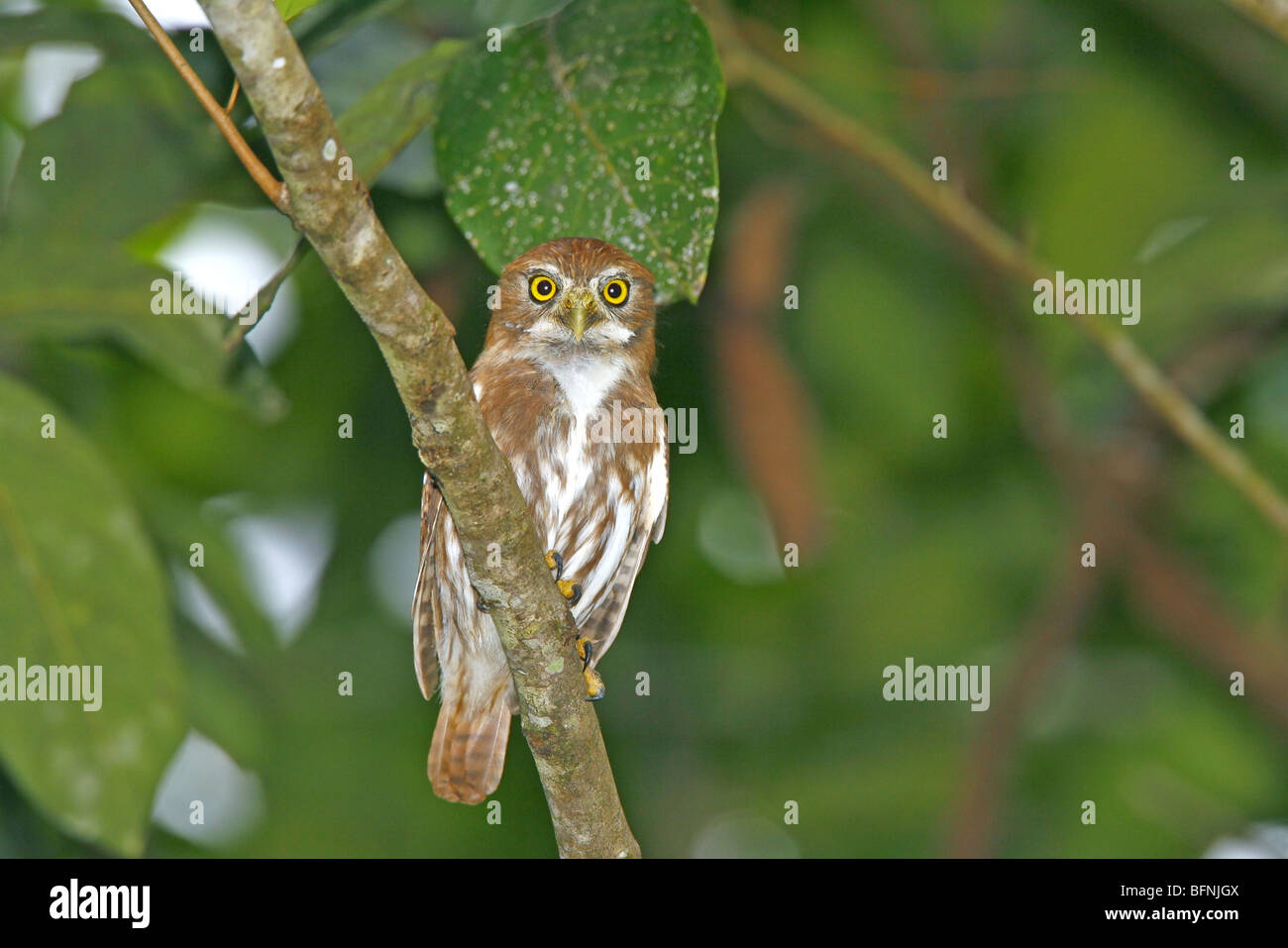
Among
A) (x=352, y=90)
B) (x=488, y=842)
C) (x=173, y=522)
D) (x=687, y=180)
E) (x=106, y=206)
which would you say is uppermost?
(x=352, y=90)

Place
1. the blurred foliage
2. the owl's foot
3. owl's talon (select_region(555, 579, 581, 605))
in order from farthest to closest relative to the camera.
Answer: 1. the blurred foliage
2. owl's talon (select_region(555, 579, 581, 605))
3. the owl's foot

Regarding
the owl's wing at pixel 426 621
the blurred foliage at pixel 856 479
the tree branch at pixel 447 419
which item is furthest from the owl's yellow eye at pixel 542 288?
the tree branch at pixel 447 419

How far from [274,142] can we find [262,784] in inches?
151

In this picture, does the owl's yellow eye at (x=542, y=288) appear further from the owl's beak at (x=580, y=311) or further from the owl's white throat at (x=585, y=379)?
the owl's white throat at (x=585, y=379)

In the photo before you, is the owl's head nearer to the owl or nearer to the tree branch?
the owl

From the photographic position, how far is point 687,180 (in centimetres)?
333

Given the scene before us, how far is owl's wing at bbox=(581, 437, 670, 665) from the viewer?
4.41 metres

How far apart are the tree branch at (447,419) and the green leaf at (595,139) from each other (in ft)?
2.72

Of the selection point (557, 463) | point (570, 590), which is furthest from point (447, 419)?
point (557, 463)

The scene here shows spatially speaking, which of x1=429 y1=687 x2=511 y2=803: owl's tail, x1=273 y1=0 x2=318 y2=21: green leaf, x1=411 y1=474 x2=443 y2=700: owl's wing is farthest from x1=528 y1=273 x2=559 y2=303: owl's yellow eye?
x1=273 y1=0 x2=318 y2=21: green leaf

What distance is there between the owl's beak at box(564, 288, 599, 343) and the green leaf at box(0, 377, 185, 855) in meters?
1.65

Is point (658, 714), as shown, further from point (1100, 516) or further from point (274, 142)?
point (274, 142)

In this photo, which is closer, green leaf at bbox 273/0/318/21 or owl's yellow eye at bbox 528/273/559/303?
green leaf at bbox 273/0/318/21

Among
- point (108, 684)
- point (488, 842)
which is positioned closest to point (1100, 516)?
point (488, 842)
